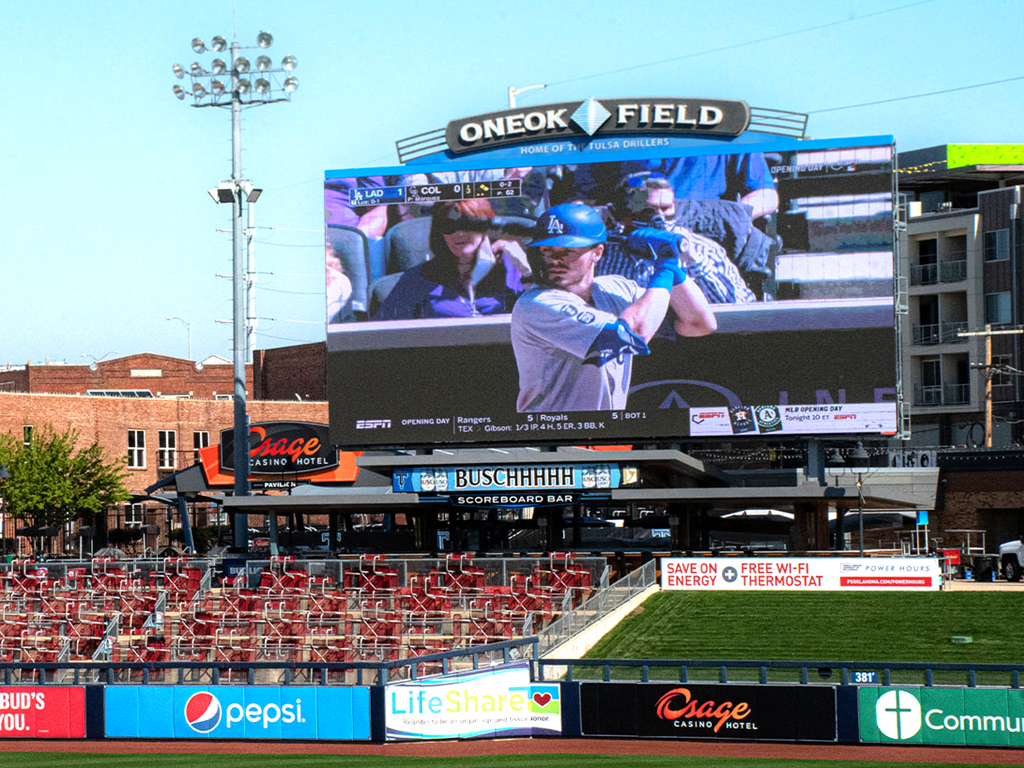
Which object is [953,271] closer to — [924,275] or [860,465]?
[924,275]

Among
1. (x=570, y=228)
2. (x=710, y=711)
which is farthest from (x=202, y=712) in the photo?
(x=570, y=228)

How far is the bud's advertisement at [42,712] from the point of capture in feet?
77.3

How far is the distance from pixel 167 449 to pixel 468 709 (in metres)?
49.5

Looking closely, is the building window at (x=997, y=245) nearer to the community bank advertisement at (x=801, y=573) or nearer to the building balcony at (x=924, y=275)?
the building balcony at (x=924, y=275)

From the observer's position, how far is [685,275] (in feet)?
120

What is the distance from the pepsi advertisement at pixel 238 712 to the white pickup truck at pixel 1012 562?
23.7m

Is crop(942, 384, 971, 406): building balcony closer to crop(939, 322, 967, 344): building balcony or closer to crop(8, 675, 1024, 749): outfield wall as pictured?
crop(939, 322, 967, 344): building balcony

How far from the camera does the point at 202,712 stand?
914 inches

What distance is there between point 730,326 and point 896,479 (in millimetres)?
20033

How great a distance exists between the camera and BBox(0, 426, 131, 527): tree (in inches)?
2263

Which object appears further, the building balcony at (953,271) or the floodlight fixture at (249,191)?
the building balcony at (953,271)

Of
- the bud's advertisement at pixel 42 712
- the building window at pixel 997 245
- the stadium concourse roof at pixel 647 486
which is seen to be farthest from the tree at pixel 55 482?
the building window at pixel 997 245

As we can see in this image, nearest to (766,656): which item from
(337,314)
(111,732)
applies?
(111,732)

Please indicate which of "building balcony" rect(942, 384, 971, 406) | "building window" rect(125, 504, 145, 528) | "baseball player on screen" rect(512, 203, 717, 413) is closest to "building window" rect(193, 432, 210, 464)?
"building window" rect(125, 504, 145, 528)
